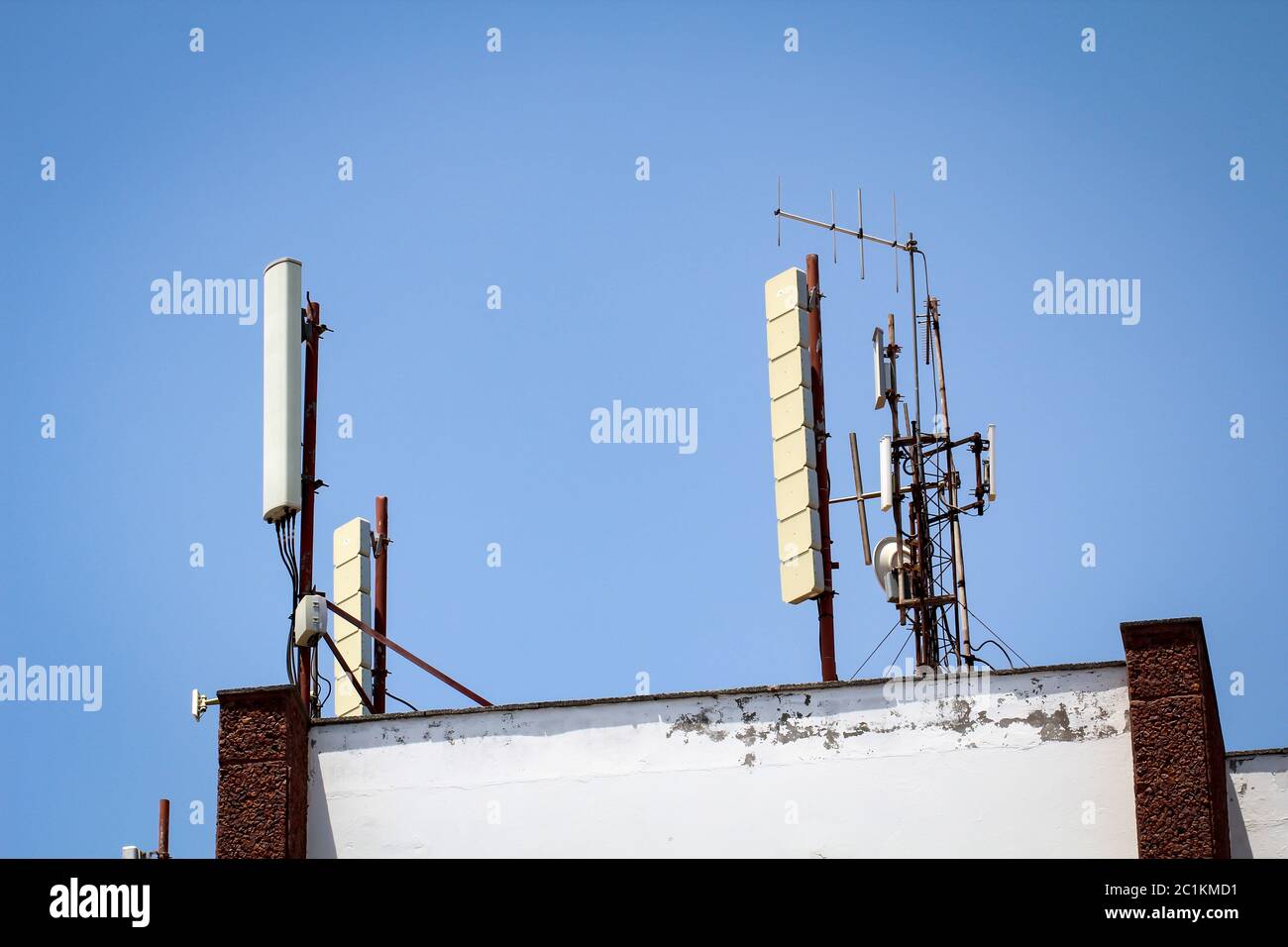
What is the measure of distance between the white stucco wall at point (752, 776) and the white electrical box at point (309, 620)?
1.84 metres

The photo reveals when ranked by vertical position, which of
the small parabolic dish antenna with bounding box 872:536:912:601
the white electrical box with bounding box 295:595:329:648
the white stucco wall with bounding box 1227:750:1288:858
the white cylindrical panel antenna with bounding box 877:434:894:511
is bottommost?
the white stucco wall with bounding box 1227:750:1288:858

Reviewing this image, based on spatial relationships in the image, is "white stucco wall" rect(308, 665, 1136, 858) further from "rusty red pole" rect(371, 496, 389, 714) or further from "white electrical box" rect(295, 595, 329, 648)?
"rusty red pole" rect(371, 496, 389, 714)

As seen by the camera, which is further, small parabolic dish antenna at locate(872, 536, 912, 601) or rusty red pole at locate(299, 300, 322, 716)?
small parabolic dish antenna at locate(872, 536, 912, 601)

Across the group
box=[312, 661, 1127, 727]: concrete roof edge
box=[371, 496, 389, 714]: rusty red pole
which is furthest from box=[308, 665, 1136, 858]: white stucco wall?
box=[371, 496, 389, 714]: rusty red pole

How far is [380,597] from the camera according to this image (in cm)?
3262

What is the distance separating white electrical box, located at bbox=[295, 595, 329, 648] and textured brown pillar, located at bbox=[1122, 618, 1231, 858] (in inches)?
338

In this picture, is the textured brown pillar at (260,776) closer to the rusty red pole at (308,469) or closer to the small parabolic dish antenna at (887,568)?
the rusty red pole at (308,469)

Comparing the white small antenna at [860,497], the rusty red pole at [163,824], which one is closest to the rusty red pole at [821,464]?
the white small antenna at [860,497]

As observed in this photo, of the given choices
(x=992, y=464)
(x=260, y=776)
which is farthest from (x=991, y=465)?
(x=260, y=776)

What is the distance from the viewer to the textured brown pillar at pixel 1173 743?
738 inches

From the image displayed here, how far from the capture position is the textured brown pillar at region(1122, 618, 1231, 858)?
1873 cm

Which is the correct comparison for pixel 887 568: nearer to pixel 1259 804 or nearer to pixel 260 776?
pixel 1259 804
